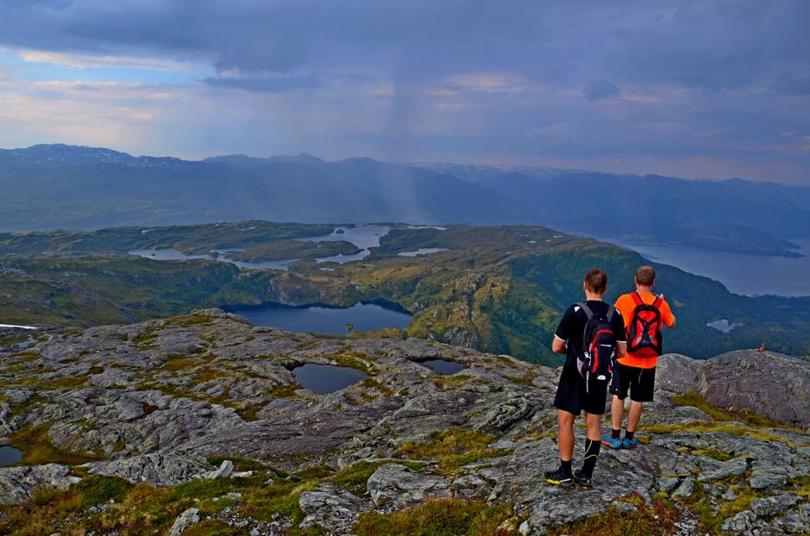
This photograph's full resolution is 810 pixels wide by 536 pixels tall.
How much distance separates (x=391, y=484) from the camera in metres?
18.5

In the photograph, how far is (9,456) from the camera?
188 feet

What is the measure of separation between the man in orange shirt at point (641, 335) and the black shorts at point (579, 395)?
1932 millimetres

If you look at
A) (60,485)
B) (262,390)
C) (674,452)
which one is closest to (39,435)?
(262,390)

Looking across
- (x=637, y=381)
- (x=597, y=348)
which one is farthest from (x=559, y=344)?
(x=637, y=381)

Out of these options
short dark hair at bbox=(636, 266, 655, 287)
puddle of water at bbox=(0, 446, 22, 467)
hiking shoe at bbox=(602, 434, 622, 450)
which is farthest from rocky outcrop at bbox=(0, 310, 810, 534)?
short dark hair at bbox=(636, 266, 655, 287)

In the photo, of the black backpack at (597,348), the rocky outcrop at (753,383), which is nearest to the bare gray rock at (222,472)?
the black backpack at (597,348)

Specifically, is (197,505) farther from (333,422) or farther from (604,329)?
(333,422)

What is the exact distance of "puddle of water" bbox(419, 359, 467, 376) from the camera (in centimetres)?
7538

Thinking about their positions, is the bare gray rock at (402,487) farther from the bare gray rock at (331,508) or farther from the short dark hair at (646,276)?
the short dark hair at (646,276)

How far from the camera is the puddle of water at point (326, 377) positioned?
70.2 m

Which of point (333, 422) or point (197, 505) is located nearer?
point (197, 505)

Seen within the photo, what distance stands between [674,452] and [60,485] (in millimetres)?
27118

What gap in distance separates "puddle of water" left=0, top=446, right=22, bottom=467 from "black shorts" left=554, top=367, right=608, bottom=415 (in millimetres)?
68292

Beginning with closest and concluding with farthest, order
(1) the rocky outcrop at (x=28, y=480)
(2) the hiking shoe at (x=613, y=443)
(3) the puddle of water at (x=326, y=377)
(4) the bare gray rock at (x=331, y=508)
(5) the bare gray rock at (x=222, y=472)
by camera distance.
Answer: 1. (4) the bare gray rock at (x=331, y=508)
2. (2) the hiking shoe at (x=613, y=443)
3. (1) the rocky outcrop at (x=28, y=480)
4. (5) the bare gray rock at (x=222, y=472)
5. (3) the puddle of water at (x=326, y=377)
